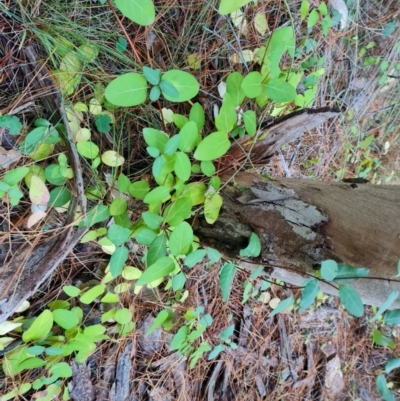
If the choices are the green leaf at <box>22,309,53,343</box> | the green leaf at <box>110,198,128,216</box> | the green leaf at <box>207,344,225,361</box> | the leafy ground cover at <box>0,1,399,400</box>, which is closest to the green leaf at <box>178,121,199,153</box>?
the leafy ground cover at <box>0,1,399,400</box>

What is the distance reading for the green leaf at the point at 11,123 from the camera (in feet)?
3.12

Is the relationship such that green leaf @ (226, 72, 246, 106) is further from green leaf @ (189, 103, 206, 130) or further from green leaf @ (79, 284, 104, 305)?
green leaf @ (79, 284, 104, 305)

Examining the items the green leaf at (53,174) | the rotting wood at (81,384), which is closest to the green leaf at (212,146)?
the green leaf at (53,174)

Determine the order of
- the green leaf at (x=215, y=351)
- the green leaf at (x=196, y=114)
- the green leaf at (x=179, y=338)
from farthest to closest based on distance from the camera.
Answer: the green leaf at (x=215, y=351)
the green leaf at (x=179, y=338)
the green leaf at (x=196, y=114)

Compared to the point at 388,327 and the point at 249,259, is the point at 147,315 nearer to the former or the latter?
the point at 249,259

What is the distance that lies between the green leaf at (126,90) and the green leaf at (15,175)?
293mm

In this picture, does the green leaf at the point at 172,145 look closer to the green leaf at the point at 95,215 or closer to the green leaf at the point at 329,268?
the green leaf at the point at 95,215

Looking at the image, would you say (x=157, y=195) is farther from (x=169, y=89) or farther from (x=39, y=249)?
(x=39, y=249)

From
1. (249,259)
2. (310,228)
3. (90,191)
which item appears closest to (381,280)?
(310,228)

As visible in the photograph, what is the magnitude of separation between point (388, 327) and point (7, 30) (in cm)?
243

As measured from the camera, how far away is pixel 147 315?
137 cm

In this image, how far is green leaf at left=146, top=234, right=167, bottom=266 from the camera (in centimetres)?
92

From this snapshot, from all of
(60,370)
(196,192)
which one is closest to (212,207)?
(196,192)

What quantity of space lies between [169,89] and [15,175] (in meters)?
0.44
